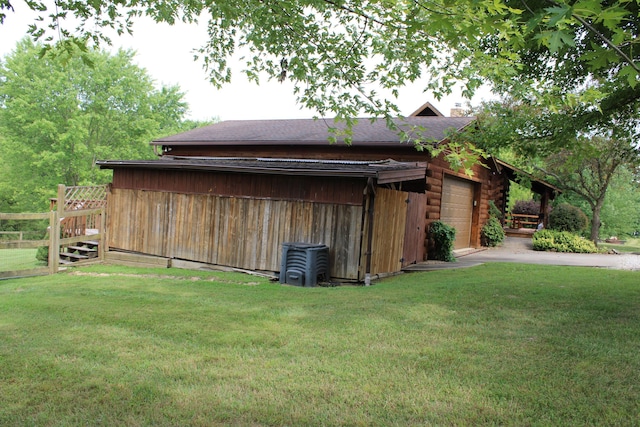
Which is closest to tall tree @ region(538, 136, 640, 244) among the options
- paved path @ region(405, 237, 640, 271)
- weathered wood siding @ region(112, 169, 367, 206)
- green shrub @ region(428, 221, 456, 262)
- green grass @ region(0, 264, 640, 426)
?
paved path @ region(405, 237, 640, 271)

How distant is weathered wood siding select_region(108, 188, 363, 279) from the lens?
11.1 m

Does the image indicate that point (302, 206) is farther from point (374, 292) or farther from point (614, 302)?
point (614, 302)

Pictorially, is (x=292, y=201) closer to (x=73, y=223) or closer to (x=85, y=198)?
(x=85, y=198)

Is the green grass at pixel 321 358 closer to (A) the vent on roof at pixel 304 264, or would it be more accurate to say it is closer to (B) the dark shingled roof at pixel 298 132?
(A) the vent on roof at pixel 304 264

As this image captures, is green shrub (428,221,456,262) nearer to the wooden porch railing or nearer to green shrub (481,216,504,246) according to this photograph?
green shrub (481,216,504,246)

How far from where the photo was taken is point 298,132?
1675cm

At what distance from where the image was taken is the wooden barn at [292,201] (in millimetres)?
10992

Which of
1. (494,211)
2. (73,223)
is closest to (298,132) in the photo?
(73,223)

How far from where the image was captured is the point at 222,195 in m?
12.6

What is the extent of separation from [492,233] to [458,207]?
9.51 feet

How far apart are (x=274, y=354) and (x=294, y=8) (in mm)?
4653

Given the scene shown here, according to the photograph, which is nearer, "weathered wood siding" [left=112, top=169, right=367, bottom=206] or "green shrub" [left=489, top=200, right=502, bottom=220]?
"weathered wood siding" [left=112, top=169, right=367, bottom=206]

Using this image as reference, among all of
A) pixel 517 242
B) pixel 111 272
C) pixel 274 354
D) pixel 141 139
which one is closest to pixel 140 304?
pixel 274 354

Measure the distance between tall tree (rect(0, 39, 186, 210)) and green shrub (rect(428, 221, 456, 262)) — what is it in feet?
89.9
